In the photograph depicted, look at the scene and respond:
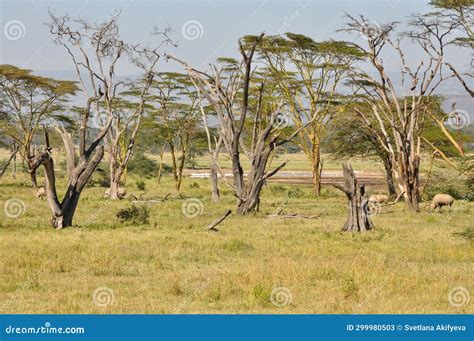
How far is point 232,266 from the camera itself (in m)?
14.0

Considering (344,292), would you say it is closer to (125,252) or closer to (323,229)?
(125,252)

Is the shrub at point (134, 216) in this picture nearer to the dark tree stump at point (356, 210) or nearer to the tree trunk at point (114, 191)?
the dark tree stump at point (356, 210)

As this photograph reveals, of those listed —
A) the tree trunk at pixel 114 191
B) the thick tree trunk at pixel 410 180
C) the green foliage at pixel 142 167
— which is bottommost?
the green foliage at pixel 142 167

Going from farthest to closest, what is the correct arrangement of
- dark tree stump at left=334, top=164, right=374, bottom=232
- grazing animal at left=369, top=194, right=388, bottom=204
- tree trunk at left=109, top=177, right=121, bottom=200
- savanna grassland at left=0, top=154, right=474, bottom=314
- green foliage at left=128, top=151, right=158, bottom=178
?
green foliage at left=128, top=151, right=158, bottom=178
tree trunk at left=109, top=177, right=121, bottom=200
grazing animal at left=369, top=194, right=388, bottom=204
dark tree stump at left=334, top=164, right=374, bottom=232
savanna grassland at left=0, top=154, right=474, bottom=314

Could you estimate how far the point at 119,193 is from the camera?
110ft

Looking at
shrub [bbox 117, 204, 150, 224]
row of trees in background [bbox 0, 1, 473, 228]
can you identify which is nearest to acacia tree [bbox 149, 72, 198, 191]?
row of trees in background [bbox 0, 1, 473, 228]

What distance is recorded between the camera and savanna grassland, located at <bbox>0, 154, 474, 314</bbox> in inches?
411

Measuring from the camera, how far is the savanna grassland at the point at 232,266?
34.2 feet

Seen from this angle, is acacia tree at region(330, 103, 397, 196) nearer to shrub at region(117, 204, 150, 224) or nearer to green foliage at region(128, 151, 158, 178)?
shrub at region(117, 204, 150, 224)

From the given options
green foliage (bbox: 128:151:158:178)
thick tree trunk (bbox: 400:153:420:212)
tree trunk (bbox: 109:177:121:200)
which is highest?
thick tree trunk (bbox: 400:153:420:212)

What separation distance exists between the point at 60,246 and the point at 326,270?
6.16 m

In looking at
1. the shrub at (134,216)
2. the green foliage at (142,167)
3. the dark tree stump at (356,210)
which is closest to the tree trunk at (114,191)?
the shrub at (134,216)

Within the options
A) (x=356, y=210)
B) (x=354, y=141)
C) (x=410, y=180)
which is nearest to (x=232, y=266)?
(x=356, y=210)

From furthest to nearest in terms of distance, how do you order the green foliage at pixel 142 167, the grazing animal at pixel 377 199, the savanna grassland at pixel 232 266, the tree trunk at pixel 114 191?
the green foliage at pixel 142 167
the tree trunk at pixel 114 191
the grazing animal at pixel 377 199
the savanna grassland at pixel 232 266
